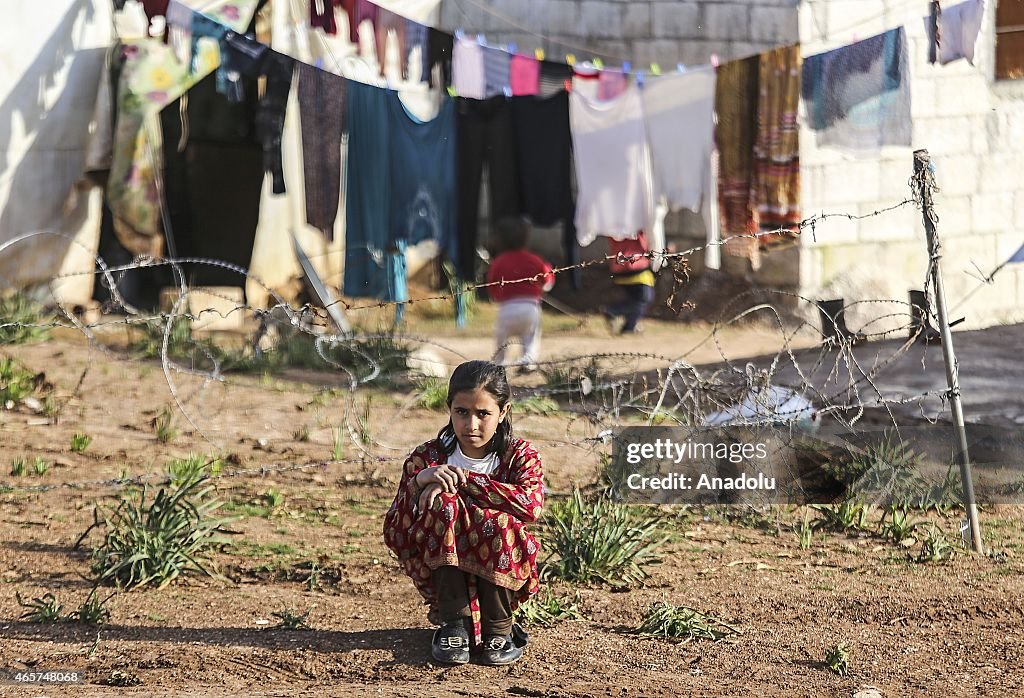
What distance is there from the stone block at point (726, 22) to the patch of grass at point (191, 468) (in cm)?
658

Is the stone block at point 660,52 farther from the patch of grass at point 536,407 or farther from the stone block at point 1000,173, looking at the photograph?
the patch of grass at point 536,407

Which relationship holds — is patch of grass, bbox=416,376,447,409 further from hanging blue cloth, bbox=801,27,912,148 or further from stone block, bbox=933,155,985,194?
stone block, bbox=933,155,985,194

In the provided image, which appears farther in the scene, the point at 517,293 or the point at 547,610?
the point at 517,293

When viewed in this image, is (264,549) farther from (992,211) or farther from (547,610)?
(992,211)

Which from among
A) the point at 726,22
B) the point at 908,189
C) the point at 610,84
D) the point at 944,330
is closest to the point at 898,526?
the point at 944,330

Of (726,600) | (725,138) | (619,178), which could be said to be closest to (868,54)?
(725,138)

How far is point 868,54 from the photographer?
9000mm

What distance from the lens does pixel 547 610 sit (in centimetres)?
408

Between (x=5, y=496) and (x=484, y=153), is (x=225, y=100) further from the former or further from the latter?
(x=5, y=496)

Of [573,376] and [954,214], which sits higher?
[954,214]

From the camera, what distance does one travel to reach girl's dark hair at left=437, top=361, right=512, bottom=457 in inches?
137

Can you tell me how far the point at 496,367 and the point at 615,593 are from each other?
1206mm

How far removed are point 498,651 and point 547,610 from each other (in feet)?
1.66

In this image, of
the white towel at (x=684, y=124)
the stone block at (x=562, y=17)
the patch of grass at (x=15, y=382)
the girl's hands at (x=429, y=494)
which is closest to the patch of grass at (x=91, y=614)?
the girl's hands at (x=429, y=494)
